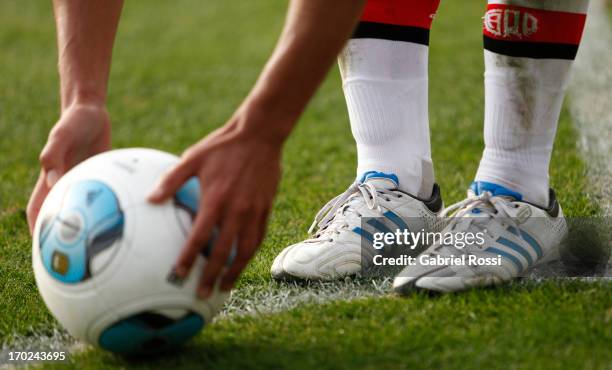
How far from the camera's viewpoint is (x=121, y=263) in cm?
188

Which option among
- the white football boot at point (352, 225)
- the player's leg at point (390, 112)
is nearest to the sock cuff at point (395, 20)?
the player's leg at point (390, 112)

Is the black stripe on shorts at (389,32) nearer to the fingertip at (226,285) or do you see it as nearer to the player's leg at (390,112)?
the player's leg at (390,112)

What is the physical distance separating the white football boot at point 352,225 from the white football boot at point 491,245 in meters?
0.16

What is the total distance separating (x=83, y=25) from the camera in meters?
2.25

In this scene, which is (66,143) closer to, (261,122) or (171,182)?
(171,182)

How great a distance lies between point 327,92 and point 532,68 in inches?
144

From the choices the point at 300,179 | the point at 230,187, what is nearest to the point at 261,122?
the point at 230,187

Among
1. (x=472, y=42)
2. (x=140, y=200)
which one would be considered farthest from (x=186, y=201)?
Result: (x=472, y=42)

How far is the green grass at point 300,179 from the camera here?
77.8 inches

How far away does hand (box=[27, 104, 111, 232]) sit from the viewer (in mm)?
2213

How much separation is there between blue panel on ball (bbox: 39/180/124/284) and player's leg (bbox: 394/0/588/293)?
96 cm

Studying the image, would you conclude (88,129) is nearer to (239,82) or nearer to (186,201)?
(186,201)

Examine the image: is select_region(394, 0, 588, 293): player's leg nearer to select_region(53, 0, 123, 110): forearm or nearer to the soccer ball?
the soccer ball

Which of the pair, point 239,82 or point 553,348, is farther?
point 239,82
